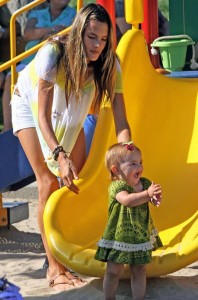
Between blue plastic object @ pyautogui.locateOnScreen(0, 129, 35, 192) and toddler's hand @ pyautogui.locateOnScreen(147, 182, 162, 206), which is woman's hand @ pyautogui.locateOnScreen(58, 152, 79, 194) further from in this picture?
blue plastic object @ pyautogui.locateOnScreen(0, 129, 35, 192)

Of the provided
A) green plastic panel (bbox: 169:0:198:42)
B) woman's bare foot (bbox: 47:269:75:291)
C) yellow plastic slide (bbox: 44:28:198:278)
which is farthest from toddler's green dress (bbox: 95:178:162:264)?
green plastic panel (bbox: 169:0:198:42)

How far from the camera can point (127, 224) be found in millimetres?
4066

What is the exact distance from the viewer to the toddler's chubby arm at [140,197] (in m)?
3.87

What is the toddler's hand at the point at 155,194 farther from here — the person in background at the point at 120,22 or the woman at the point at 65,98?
the person in background at the point at 120,22

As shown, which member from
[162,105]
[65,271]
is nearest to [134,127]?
[162,105]

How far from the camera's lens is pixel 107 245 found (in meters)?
4.11

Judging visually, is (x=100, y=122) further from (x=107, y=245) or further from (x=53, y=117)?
(x=107, y=245)

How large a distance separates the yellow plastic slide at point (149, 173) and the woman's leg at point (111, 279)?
210 millimetres

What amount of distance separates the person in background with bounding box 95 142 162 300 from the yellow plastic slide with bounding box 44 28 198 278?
0.74 ft

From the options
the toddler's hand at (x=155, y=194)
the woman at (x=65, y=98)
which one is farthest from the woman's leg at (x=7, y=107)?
the toddler's hand at (x=155, y=194)

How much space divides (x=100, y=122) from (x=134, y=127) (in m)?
0.30

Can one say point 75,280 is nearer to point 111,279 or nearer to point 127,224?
point 111,279

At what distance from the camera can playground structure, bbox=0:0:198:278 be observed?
4391 mm

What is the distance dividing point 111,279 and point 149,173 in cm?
111
